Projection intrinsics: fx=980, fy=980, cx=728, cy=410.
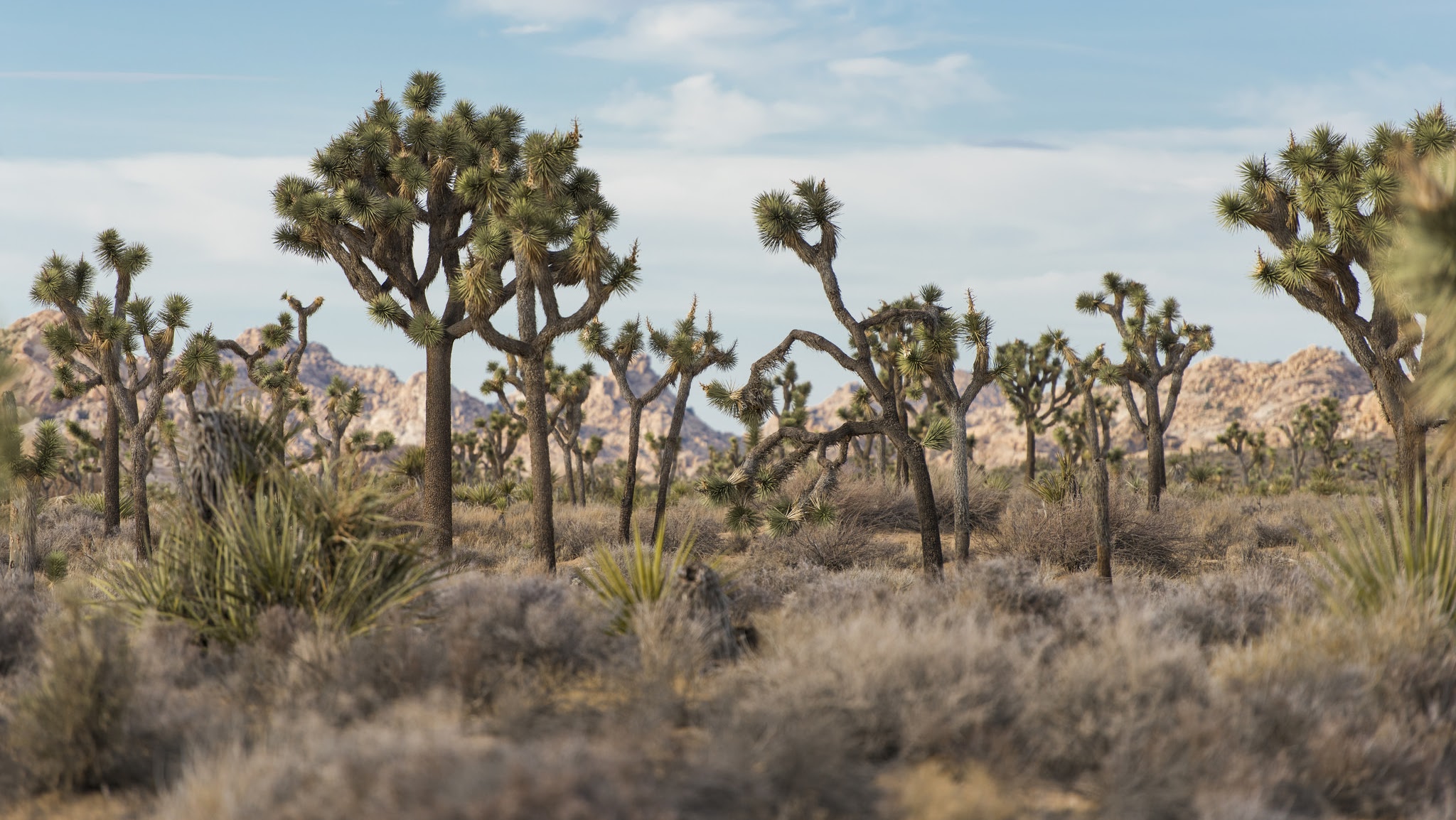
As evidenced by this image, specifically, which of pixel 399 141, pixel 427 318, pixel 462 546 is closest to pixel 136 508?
pixel 462 546

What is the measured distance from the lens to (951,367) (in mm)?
16953

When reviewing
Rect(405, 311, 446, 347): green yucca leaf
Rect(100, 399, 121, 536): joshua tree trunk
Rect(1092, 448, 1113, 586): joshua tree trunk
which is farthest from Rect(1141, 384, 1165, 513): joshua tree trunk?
Rect(100, 399, 121, 536): joshua tree trunk

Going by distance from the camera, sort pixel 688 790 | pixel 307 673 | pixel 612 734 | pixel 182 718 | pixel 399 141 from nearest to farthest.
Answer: pixel 688 790 < pixel 612 734 < pixel 182 718 < pixel 307 673 < pixel 399 141

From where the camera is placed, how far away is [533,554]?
18.1m

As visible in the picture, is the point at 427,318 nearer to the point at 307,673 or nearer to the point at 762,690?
the point at 307,673

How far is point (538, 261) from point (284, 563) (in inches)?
406

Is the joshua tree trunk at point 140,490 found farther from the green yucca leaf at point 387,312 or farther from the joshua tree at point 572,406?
the joshua tree at point 572,406

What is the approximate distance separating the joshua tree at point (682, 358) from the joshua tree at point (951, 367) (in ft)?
20.1


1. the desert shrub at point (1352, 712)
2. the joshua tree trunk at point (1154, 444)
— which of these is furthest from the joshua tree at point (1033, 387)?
the desert shrub at point (1352, 712)

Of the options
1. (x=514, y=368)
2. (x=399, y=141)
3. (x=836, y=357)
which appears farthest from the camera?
(x=514, y=368)

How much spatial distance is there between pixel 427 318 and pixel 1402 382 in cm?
1740

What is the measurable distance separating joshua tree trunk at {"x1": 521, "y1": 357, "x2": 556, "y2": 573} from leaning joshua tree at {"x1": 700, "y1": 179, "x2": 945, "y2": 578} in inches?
130

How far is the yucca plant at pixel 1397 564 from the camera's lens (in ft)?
24.0

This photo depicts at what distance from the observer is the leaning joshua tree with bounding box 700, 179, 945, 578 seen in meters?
15.5
